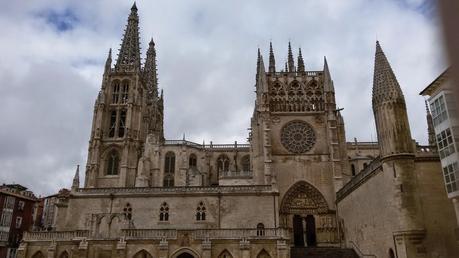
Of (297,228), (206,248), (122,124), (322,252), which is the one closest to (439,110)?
(322,252)

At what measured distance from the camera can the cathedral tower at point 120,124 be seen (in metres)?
46.8

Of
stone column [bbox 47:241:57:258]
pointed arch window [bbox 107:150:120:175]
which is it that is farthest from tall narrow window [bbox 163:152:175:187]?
stone column [bbox 47:241:57:258]

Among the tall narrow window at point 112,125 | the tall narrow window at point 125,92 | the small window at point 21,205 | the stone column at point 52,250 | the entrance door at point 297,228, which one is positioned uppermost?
the tall narrow window at point 125,92

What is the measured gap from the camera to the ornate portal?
3947 centimetres

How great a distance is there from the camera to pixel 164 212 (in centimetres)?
3431

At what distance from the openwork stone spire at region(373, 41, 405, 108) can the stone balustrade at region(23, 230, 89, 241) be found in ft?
78.1

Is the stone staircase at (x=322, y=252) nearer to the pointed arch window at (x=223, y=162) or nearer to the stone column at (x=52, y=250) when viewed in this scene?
the stone column at (x=52, y=250)

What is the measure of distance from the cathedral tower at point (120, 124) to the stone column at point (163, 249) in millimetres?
18515

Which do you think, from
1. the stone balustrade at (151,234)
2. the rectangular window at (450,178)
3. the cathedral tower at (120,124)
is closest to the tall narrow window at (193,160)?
the cathedral tower at (120,124)

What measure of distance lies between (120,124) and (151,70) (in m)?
27.7

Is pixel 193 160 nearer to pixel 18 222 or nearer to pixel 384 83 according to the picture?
pixel 18 222

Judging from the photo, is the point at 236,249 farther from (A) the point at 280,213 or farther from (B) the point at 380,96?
(B) the point at 380,96

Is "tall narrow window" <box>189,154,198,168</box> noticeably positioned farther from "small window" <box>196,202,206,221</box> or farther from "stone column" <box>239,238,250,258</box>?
"stone column" <box>239,238,250,258</box>

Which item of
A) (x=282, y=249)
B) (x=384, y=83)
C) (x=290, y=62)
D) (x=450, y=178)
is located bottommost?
(x=282, y=249)
